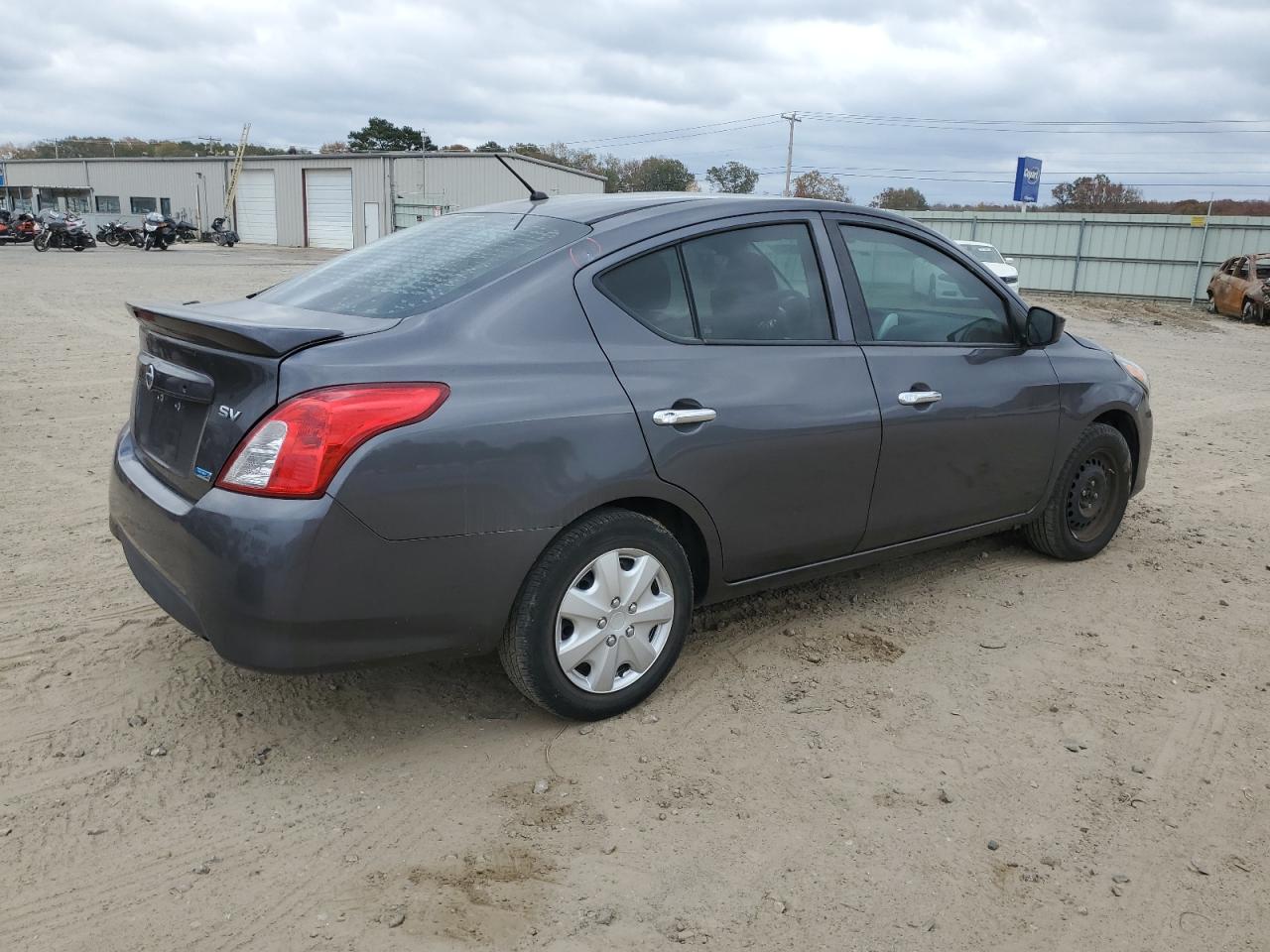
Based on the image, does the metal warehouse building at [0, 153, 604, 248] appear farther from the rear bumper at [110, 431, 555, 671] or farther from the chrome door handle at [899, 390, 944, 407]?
the rear bumper at [110, 431, 555, 671]

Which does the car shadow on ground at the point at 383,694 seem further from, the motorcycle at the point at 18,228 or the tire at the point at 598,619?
the motorcycle at the point at 18,228

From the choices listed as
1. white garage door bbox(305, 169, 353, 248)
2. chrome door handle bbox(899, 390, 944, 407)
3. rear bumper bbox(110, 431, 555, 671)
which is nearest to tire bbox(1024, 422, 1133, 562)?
chrome door handle bbox(899, 390, 944, 407)

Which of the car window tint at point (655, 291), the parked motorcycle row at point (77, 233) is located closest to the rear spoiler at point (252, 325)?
the car window tint at point (655, 291)

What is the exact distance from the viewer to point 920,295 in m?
4.11

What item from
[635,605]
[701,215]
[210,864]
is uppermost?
[701,215]

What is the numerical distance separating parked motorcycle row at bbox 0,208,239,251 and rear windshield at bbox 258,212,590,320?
3427cm

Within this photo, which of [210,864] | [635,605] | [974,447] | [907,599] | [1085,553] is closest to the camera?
[210,864]

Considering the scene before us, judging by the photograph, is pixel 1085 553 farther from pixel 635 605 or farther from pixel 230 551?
pixel 230 551

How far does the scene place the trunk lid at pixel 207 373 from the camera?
274 cm

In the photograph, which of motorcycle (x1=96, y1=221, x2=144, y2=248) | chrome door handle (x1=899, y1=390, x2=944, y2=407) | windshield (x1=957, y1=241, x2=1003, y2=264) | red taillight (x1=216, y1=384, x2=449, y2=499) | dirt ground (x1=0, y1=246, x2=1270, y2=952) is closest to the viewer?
dirt ground (x1=0, y1=246, x2=1270, y2=952)

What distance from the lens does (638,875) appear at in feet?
8.52

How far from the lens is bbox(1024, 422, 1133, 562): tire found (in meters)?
4.81

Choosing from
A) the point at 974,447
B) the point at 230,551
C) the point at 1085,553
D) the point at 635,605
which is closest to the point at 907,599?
the point at 974,447

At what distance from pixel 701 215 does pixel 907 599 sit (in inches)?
77.7
